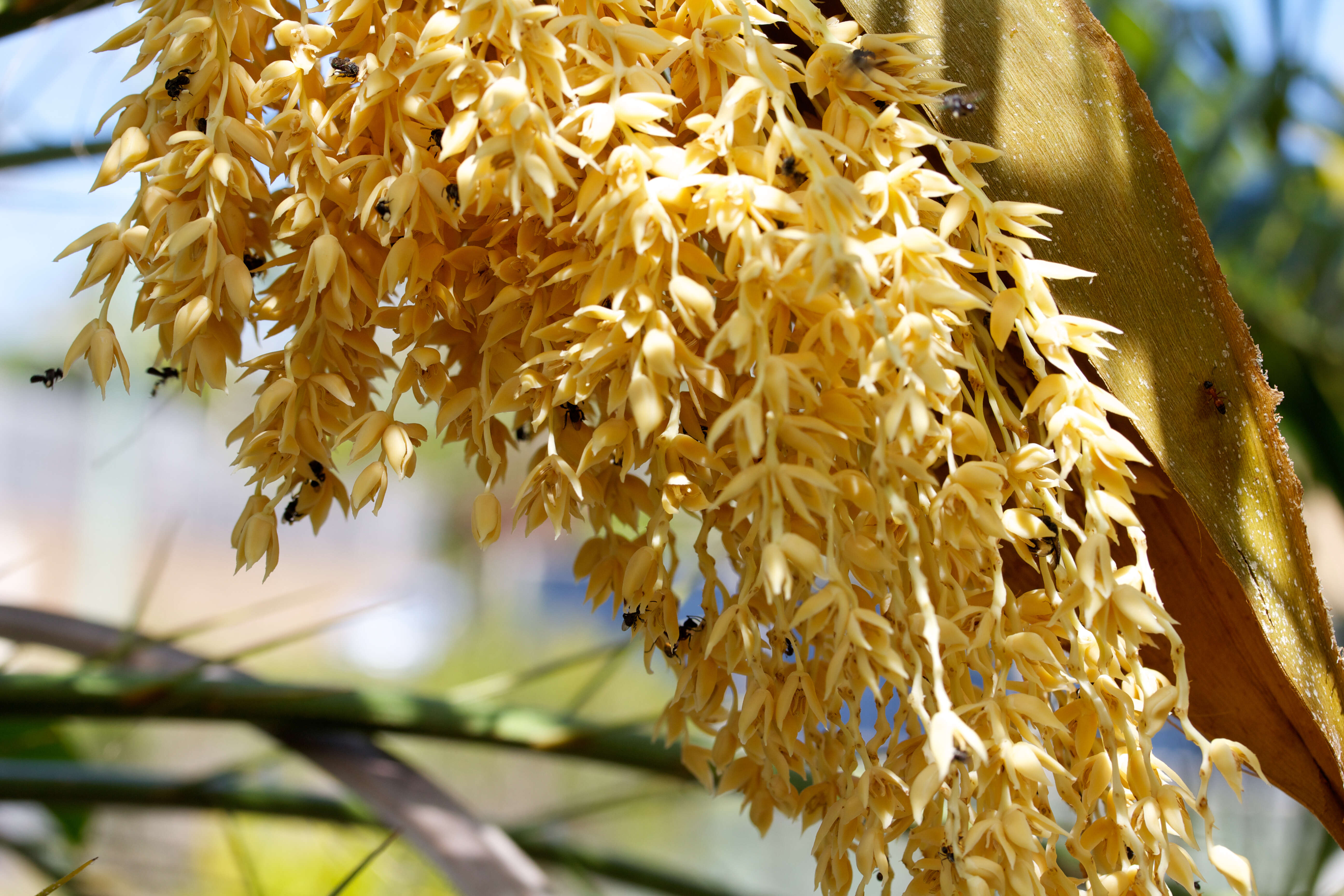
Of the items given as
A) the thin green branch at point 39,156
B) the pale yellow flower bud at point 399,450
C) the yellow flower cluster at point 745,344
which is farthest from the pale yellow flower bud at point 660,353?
the thin green branch at point 39,156

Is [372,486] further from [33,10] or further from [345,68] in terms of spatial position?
[33,10]

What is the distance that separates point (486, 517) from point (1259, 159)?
38.6 inches

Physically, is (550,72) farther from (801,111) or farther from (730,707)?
(730,707)

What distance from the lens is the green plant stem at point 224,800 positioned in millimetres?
771

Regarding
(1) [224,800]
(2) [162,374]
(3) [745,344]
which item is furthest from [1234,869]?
(1) [224,800]

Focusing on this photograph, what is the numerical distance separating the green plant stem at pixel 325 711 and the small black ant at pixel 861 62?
56cm

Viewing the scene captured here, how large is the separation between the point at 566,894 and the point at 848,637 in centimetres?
70

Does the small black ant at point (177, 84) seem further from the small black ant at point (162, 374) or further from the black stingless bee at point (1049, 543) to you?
the black stingless bee at point (1049, 543)

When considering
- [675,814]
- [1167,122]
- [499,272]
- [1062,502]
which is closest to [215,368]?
[499,272]

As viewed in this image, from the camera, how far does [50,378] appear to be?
411mm

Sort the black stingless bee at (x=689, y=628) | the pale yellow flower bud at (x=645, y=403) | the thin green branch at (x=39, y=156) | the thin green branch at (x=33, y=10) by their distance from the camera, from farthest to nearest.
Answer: the thin green branch at (x=39, y=156)
the thin green branch at (x=33, y=10)
the black stingless bee at (x=689, y=628)
the pale yellow flower bud at (x=645, y=403)

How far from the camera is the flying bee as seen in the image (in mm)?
345

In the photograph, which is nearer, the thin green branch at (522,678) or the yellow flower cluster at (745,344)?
the yellow flower cluster at (745,344)

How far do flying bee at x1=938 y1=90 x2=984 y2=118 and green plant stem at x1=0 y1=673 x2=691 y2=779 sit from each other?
535 millimetres
